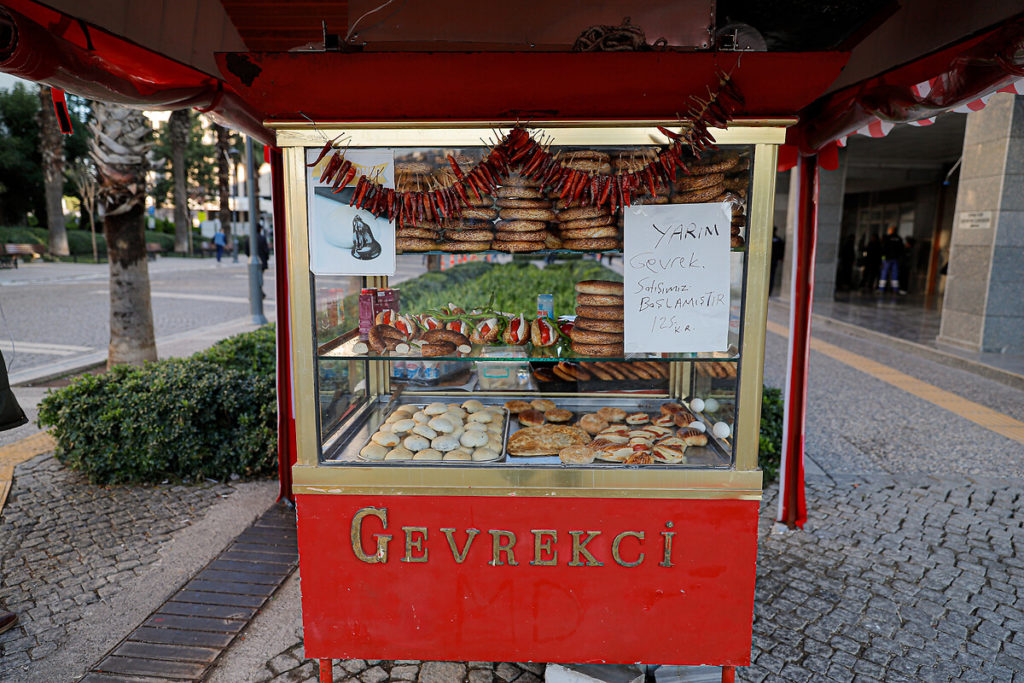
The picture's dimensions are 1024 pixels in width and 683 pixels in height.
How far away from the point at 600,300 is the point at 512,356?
1.45 ft

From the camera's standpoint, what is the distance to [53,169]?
24.3m

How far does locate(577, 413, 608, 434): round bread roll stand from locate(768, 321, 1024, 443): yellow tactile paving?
5.36 m

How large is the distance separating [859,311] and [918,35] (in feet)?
42.3

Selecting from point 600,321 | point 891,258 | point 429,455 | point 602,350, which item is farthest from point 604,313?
point 891,258

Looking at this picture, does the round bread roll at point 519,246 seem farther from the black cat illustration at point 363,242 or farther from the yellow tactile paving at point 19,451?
the yellow tactile paving at point 19,451

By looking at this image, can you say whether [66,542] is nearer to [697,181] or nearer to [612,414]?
[612,414]

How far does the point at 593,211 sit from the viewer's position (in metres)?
2.46

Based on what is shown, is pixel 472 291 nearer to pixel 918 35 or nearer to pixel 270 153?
pixel 270 153

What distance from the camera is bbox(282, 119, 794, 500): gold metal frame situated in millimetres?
2262

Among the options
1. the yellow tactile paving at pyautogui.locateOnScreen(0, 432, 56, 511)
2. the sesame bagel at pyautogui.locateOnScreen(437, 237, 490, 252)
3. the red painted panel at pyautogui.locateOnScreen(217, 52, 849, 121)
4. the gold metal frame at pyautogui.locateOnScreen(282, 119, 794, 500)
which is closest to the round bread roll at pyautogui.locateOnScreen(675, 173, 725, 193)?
the gold metal frame at pyautogui.locateOnScreen(282, 119, 794, 500)

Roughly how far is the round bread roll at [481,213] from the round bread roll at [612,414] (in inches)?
46.7

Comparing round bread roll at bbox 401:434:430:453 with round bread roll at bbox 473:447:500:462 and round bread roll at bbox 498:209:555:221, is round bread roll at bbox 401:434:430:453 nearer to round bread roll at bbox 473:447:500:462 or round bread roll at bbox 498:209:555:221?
round bread roll at bbox 473:447:500:462

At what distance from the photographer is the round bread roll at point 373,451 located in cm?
255

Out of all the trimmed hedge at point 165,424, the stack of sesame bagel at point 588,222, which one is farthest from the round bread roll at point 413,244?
the trimmed hedge at point 165,424
